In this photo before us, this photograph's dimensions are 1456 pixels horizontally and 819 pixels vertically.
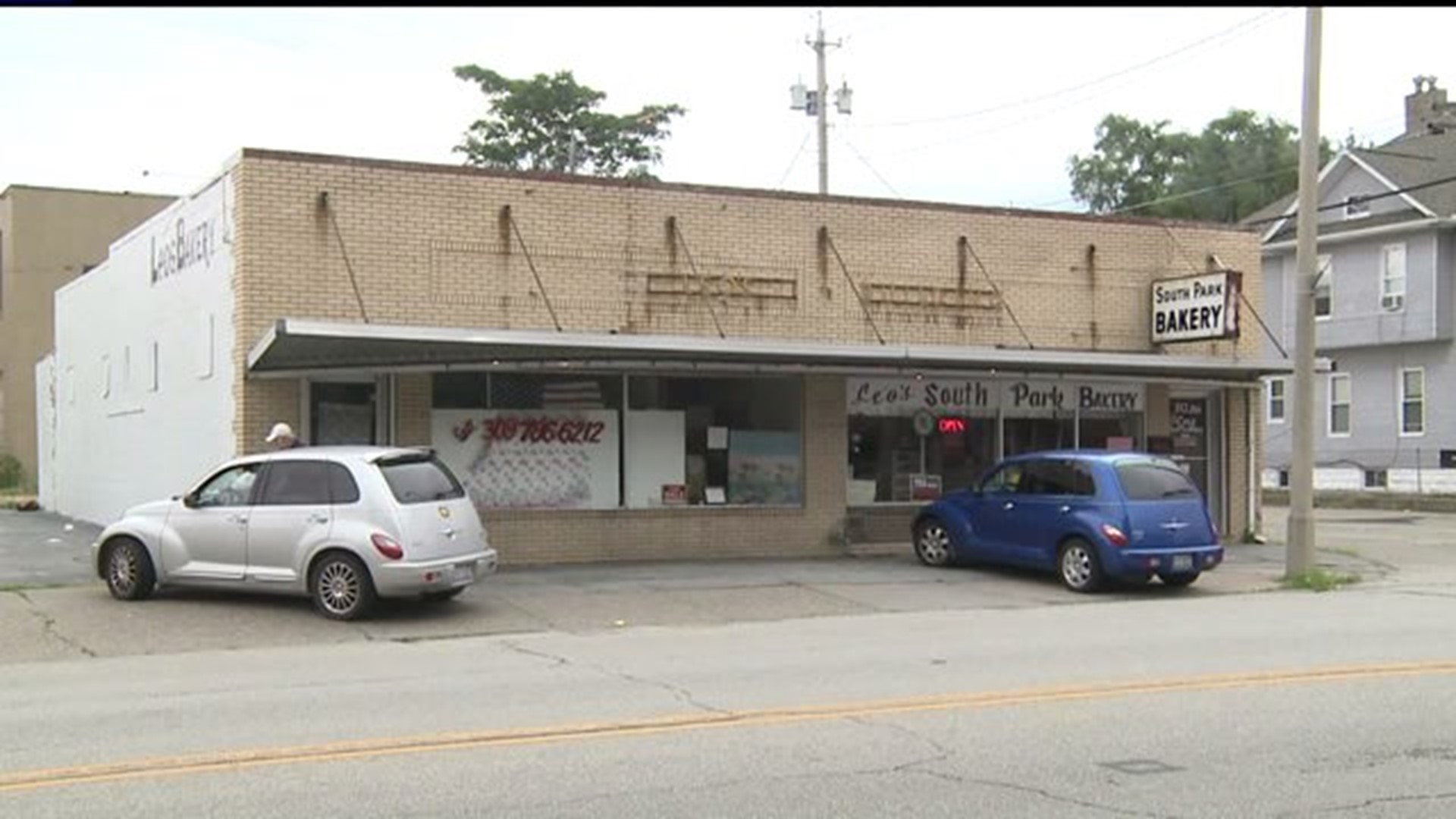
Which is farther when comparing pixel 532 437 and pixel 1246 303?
pixel 1246 303

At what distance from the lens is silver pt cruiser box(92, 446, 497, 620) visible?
12859 millimetres

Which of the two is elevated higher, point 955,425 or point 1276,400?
point 1276,400

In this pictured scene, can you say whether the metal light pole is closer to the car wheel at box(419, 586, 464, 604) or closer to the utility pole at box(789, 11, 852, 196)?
the utility pole at box(789, 11, 852, 196)

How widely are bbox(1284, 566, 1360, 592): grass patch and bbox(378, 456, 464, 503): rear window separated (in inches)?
399

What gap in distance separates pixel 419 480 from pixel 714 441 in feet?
21.4

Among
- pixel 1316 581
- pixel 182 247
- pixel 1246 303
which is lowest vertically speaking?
pixel 1316 581

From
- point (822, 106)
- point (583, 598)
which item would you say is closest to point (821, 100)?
point (822, 106)

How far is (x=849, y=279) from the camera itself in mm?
19812

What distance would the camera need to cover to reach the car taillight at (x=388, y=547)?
12750 millimetres

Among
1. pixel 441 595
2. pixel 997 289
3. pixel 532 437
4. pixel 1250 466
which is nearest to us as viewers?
pixel 441 595

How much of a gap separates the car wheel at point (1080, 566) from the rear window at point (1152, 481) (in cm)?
79

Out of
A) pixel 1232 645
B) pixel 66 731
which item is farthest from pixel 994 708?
pixel 66 731

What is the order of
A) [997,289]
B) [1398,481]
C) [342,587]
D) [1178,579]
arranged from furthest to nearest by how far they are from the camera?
[1398,481] < [997,289] < [1178,579] < [342,587]

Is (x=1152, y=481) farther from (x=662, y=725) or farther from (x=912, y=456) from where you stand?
(x=662, y=725)
